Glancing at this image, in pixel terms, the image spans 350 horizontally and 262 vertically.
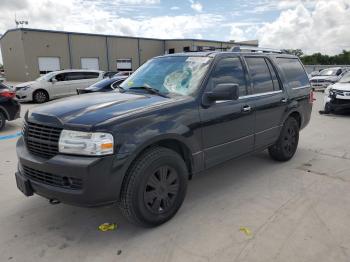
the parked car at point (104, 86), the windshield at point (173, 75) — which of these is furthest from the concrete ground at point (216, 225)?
the parked car at point (104, 86)

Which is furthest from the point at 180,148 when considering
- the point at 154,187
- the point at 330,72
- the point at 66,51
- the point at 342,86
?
the point at 66,51

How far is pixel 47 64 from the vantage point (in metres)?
33.5

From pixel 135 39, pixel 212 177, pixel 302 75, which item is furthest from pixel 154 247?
Answer: pixel 135 39

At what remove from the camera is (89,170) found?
282 cm

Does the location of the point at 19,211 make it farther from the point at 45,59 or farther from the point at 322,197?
the point at 45,59

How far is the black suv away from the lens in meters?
2.91

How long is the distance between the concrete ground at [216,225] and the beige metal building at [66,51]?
2896 centimetres

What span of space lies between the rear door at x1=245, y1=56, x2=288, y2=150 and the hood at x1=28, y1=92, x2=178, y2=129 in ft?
5.23

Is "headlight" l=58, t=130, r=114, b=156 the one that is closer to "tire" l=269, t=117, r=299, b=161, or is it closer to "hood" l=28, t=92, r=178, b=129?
"hood" l=28, t=92, r=178, b=129

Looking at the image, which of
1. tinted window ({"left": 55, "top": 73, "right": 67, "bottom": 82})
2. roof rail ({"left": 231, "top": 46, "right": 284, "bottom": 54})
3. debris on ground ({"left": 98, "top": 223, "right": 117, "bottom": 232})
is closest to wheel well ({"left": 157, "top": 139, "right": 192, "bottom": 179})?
debris on ground ({"left": 98, "top": 223, "right": 117, "bottom": 232})

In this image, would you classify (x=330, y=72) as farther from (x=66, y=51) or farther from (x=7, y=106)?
(x=66, y=51)

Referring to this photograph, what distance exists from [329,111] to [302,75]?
5850 mm

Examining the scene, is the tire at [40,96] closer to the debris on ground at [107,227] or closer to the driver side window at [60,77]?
the driver side window at [60,77]

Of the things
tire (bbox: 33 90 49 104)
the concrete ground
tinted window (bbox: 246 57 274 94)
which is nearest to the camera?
the concrete ground
